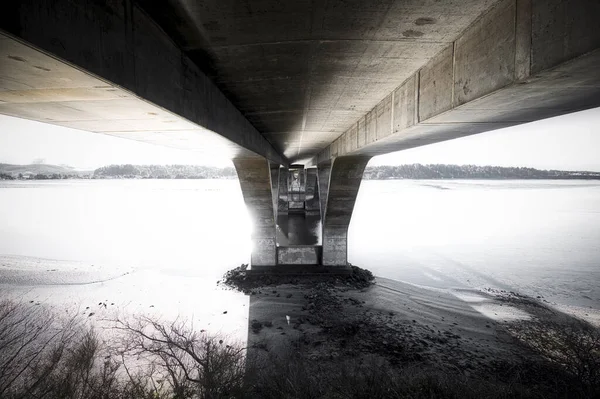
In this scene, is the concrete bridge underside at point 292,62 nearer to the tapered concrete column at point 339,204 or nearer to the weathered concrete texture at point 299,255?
the tapered concrete column at point 339,204

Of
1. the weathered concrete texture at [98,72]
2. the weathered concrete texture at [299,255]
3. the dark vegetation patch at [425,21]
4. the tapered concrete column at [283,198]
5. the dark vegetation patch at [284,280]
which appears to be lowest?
the dark vegetation patch at [284,280]

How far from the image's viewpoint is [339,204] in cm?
2041

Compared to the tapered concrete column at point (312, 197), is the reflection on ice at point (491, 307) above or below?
below

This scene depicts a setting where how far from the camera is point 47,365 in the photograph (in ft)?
42.8

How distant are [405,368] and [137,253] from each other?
37099mm

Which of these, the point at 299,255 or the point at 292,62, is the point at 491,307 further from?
the point at 292,62

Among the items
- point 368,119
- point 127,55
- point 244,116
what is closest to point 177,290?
point 244,116

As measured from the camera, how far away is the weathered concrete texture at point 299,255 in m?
22.8

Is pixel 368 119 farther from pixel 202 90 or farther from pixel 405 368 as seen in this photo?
pixel 405 368

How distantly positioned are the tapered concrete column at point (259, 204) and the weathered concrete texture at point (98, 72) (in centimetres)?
1011

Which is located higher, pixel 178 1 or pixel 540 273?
pixel 178 1

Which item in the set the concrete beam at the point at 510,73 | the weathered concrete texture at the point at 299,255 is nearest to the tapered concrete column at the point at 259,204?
the weathered concrete texture at the point at 299,255

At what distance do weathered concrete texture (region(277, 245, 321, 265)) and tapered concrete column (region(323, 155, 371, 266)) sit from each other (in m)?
0.78

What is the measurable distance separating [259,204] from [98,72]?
17536mm
